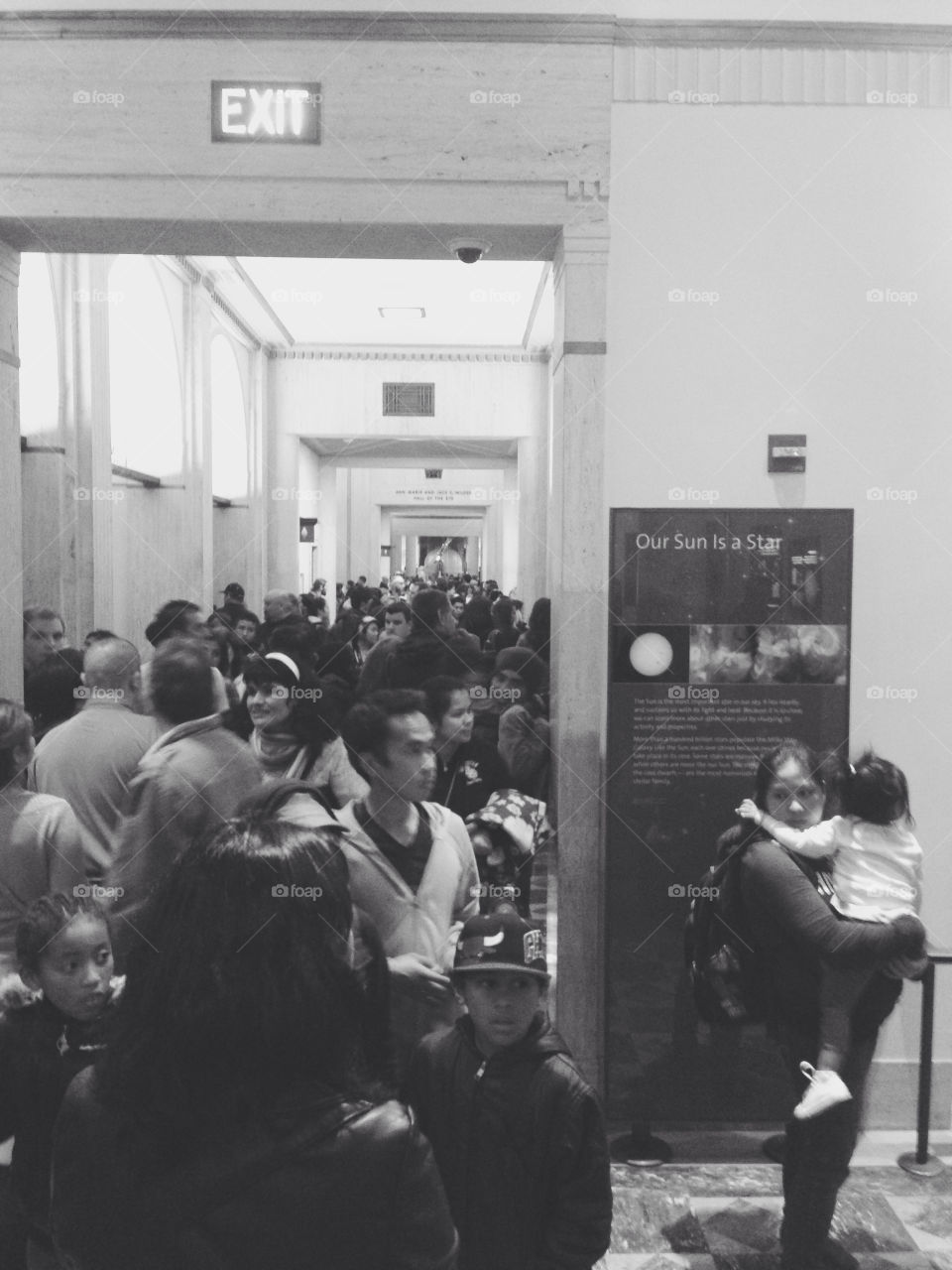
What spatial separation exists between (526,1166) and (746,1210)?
1710 millimetres

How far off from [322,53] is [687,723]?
258 cm

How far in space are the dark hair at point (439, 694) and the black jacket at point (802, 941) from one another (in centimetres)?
116

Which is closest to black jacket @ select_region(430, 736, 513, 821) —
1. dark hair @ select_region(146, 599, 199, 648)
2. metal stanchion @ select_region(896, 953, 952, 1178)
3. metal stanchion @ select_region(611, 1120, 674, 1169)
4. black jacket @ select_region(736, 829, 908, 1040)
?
metal stanchion @ select_region(611, 1120, 674, 1169)

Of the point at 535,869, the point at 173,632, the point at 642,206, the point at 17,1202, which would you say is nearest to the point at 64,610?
the point at 173,632

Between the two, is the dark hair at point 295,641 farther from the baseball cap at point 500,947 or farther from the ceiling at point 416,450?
the ceiling at point 416,450

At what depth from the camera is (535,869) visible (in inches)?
297

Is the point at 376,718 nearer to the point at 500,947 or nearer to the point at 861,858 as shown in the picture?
the point at 500,947

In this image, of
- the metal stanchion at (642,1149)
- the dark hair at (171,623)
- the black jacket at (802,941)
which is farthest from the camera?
the dark hair at (171,623)

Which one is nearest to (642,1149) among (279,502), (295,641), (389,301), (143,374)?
(295,641)

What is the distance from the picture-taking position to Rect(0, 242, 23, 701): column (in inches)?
171

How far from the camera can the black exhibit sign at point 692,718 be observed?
3949 millimetres

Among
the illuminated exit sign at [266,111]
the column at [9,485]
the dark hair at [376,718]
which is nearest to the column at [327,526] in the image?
the column at [9,485]

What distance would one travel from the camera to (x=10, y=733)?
9.41 ft

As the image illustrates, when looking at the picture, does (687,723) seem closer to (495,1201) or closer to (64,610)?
(495,1201)
